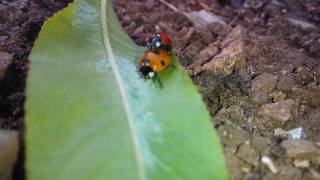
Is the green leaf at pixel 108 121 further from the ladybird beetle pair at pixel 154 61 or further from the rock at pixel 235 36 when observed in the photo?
the rock at pixel 235 36

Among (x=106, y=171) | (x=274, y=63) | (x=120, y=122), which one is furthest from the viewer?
(x=274, y=63)

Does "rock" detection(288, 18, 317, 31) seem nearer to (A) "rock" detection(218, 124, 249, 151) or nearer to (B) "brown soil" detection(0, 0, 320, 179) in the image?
(B) "brown soil" detection(0, 0, 320, 179)

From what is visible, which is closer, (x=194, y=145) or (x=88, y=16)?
(x=194, y=145)

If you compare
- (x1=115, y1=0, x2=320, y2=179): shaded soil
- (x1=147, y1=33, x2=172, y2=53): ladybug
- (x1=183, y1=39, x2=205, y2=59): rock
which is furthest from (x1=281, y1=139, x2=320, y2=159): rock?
(x1=183, y1=39, x2=205, y2=59): rock

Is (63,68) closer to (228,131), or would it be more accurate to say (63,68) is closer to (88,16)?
(88,16)

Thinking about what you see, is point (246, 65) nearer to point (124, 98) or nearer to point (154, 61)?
point (154, 61)

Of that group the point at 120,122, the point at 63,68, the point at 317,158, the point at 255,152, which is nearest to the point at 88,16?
the point at 63,68

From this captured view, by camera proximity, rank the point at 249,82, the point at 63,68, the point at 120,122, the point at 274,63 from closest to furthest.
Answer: the point at 120,122, the point at 63,68, the point at 249,82, the point at 274,63

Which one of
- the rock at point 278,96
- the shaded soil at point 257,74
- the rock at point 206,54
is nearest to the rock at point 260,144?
the shaded soil at point 257,74
